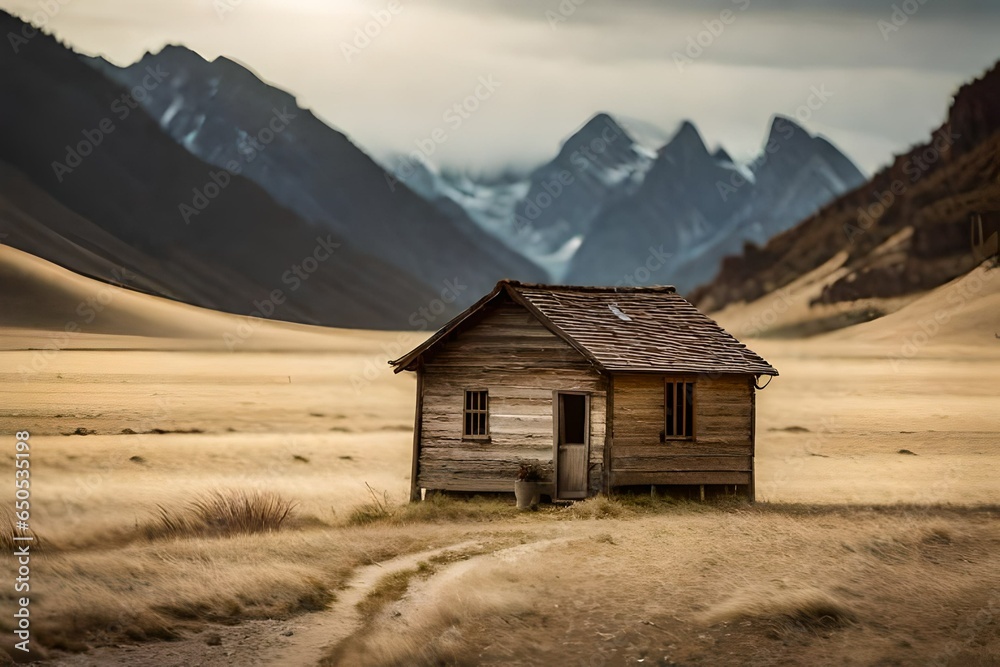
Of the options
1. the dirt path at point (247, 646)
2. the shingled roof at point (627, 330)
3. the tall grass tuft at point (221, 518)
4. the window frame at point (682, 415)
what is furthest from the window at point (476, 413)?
the dirt path at point (247, 646)

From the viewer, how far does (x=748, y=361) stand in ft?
95.6

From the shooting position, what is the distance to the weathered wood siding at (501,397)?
27.4 metres

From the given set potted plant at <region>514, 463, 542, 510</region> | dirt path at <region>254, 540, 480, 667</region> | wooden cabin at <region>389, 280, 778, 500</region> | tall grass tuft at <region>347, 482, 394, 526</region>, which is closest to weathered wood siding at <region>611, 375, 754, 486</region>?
wooden cabin at <region>389, 280, 778, 500</region>

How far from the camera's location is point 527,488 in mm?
26922

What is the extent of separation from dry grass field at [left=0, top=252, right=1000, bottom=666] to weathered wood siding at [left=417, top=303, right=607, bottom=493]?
985 millimetres

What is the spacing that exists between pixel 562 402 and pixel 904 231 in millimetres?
146902

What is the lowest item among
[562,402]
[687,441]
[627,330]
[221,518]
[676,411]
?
[221,518]

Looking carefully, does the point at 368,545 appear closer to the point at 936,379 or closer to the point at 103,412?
the point at 103,412

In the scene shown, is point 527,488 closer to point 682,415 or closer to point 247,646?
point 682,415

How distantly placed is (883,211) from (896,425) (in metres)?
115

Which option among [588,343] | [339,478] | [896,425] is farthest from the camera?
[896,425]

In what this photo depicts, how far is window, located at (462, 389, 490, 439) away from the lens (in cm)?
2814

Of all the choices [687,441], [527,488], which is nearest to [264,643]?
[527,488]

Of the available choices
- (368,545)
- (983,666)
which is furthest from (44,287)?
(983,666)
